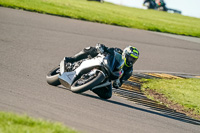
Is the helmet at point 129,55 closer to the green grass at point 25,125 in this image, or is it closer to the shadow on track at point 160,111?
the shadow on track at point 160,111

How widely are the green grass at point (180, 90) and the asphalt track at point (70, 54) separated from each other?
1.15 meters

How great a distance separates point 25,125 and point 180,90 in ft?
23.9

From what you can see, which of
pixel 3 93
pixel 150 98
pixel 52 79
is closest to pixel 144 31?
pixel 150 98

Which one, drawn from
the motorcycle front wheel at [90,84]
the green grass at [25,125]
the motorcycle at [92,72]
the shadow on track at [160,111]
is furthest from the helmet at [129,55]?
the green grass at [25,125]

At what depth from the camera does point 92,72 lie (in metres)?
7.96

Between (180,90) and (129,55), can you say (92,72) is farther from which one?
(180,90)

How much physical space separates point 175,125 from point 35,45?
669 centimetres

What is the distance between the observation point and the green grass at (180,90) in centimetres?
1045

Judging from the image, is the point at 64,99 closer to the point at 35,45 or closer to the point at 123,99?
the point at 123,99

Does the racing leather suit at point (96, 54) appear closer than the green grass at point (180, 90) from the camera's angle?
Yes

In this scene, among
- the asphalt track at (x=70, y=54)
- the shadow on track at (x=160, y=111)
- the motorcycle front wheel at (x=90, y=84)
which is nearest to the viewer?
the asphalt track at (x=70, y=54)

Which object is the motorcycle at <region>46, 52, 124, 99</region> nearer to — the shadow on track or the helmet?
the helmet

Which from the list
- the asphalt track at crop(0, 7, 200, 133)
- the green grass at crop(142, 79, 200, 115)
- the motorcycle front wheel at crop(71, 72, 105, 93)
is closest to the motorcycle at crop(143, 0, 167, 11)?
the asphalt track at crop(0, 7, 200, 133)

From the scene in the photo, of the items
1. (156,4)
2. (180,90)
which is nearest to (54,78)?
(180,90)
